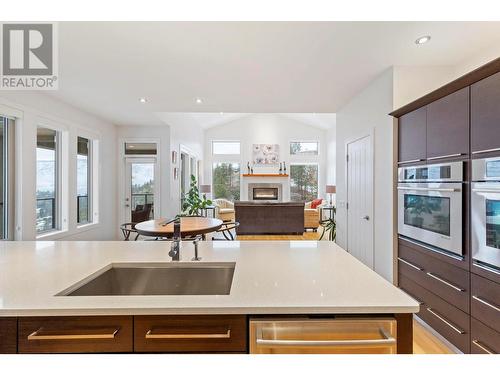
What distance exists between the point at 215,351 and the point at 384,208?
2672mm

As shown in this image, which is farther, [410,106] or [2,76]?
[2,76]

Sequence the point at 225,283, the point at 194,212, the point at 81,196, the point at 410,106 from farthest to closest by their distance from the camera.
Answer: the point at 194,212
the point at 81,196
the point at 410,106
the point at 225,283

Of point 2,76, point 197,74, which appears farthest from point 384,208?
point 2,76

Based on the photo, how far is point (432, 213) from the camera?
217cm

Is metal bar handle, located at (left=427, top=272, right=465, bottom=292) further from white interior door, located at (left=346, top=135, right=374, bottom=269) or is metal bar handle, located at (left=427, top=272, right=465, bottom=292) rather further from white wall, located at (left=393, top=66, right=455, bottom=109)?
white wall, located at (left=393, top=66, right=455, bottom=109)

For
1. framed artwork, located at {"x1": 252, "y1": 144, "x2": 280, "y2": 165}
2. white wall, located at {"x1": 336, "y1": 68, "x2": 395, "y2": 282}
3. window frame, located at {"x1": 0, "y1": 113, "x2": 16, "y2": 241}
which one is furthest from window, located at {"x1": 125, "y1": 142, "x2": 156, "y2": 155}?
framed artwork, located at {"x1": 252, "y1": 144, "x2": 280, "y2": 165}

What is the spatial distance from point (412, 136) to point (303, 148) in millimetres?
7870

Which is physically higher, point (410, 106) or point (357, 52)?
point (357, 52)

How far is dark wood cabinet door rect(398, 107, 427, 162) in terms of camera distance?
2.32 m

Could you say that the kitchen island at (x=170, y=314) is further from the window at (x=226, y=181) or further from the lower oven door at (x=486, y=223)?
the window at (x=226, y=181)

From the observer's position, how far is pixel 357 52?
8.46ft

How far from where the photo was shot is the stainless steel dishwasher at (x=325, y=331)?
91 cm

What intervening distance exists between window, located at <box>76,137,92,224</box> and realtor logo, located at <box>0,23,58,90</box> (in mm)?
1949
